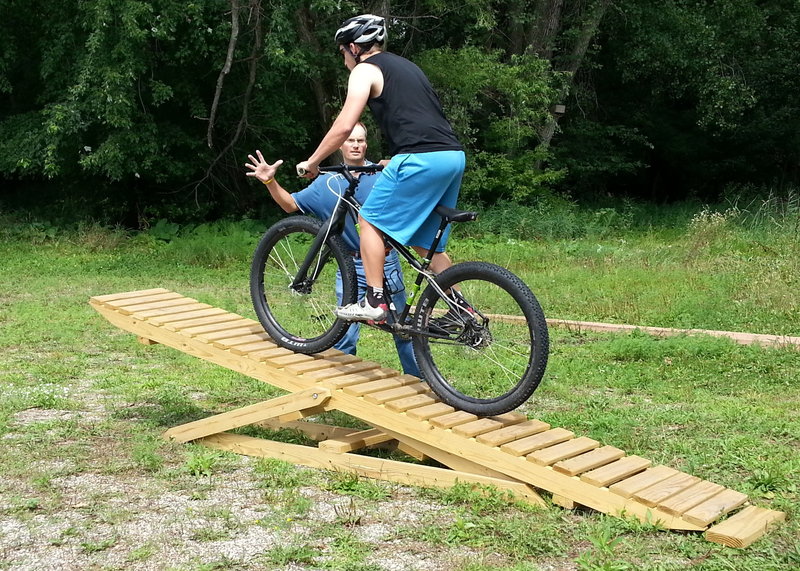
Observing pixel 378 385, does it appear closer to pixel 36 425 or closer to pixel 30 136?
pixel 36 425

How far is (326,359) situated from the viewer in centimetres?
524

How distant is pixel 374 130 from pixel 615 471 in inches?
524

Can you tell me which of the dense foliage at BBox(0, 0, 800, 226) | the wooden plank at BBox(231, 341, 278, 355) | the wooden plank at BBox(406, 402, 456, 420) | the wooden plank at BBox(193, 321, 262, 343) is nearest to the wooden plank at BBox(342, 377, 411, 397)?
the wooden plank at BBox(406, 402, 456, 420)

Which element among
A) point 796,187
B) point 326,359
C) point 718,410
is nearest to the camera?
point 326,359

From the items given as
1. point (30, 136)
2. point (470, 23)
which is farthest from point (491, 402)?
point (470, 23)

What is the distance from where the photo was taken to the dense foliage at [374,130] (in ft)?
47.8

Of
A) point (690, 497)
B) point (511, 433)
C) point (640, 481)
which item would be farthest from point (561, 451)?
point (690, 497)

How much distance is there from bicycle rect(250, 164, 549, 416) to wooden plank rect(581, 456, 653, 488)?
0.54 meters

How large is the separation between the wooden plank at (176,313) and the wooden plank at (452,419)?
1838 millimetres

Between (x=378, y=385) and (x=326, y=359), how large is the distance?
0.52 m

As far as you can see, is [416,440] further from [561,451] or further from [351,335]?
[351,335]

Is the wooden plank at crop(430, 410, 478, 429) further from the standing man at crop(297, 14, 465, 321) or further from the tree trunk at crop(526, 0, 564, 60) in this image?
the tree trunk at crop(526, 0, 564, 60)

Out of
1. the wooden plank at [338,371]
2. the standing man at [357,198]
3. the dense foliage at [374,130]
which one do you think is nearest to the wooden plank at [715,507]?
the wooden plank at [338,371]

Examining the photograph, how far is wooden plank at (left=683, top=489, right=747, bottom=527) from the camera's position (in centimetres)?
375
